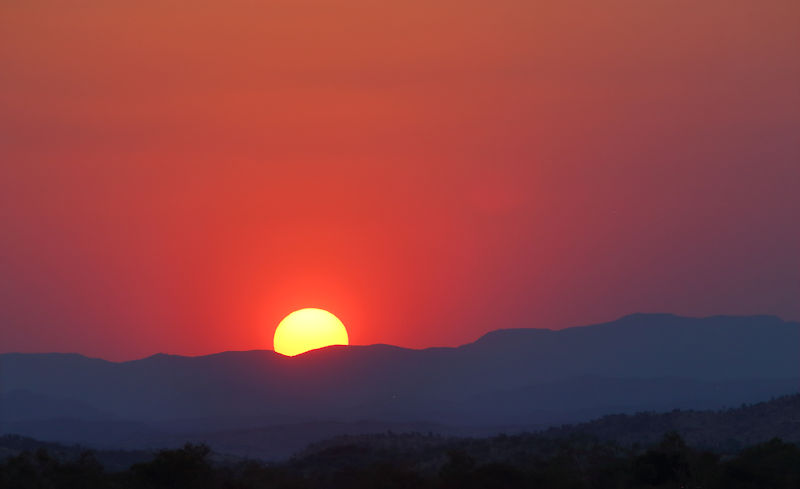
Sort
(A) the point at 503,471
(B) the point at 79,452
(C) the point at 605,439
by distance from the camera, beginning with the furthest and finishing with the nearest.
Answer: (C) the point at 605,439 < (B) the point at 79,452 < (A) the point at 503,471

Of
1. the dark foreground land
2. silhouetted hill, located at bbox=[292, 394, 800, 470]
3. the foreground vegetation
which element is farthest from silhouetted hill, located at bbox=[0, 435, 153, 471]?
the foreground vegetation

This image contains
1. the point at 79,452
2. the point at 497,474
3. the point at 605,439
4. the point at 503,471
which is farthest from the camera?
the point at 605,439

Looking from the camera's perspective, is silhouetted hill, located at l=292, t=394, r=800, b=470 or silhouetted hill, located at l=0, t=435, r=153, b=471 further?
silhouetted hill, located at l=0, t=435, r=153, b=471

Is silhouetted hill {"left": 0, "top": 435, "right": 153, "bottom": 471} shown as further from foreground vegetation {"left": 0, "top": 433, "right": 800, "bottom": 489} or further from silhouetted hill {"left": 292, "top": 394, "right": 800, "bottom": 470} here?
foreground vegetation {"left": 0, "top": 433, "right": 800, "bottom": 489}

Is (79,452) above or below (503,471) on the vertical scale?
above

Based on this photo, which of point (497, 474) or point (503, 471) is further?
point (503, 471)

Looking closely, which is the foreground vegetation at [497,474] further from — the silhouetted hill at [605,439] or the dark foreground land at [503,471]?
the silhouetted hill at [605,439]

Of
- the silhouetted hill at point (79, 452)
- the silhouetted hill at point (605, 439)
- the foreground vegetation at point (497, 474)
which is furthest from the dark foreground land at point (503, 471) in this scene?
the silhouetted hill at point (79, 452)

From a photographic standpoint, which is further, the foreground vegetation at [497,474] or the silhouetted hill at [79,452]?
the silhouetted hill at [79,452]

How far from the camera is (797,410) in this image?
70125mm

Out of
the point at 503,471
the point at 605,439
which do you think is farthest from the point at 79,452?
the point at 503,471

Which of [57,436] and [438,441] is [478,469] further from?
[57,436]

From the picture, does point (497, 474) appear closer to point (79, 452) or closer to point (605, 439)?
point (605, 439)

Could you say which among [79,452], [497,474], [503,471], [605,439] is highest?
[79,452]
